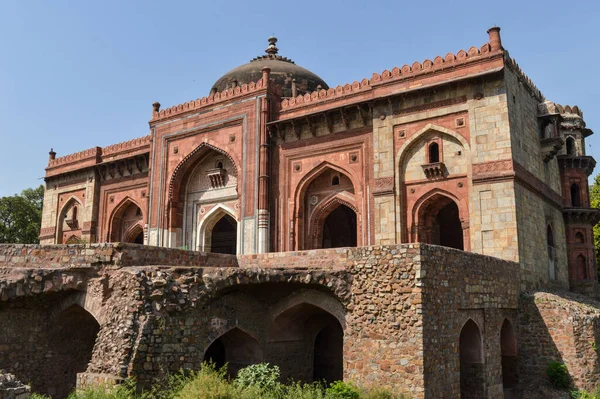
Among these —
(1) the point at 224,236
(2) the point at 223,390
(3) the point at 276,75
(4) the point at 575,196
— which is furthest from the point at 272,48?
(2) the point at 223,390

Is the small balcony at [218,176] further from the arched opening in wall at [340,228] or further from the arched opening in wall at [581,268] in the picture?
the arched opening in wall at [581,268]

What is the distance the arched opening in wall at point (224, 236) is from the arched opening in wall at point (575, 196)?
12.0 meters

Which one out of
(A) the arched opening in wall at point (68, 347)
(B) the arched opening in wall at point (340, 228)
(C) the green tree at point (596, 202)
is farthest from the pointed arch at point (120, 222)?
(C) the green tree at point (596, 202)

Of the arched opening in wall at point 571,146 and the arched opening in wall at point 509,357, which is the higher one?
the arched opening in wall at point 571,146

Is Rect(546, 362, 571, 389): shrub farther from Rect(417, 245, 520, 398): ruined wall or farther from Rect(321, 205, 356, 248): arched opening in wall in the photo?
Rect(321, 205, 356, 248): arched opening in wall

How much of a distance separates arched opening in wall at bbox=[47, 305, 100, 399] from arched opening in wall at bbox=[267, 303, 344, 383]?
3.43 metres

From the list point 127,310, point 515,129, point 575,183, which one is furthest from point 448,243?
point 127,310

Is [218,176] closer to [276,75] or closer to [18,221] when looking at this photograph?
[276,75]

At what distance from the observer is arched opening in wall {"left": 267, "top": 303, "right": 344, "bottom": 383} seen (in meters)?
10.6

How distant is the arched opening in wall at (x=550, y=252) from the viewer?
1483 cm

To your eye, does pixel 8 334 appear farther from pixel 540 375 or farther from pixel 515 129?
pixel 515 129

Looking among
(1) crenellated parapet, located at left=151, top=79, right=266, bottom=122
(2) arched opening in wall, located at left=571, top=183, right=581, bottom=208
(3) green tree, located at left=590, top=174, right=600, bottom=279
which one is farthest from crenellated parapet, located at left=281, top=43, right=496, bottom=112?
(3) green tree, located at left=590, top=174, right=600, bottom=279

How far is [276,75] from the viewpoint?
20.3 metres

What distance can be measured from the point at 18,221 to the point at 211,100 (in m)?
17.0
